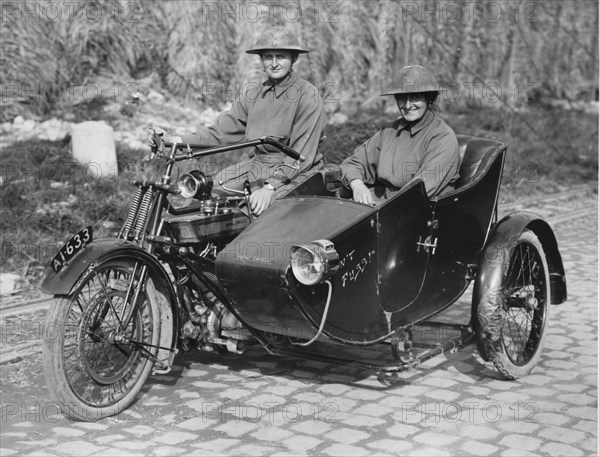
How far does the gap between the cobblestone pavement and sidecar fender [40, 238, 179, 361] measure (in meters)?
0.45

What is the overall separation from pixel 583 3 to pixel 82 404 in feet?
55.7

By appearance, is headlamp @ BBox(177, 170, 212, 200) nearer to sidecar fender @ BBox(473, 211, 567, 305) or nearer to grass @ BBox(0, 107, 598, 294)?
sidecar fender @ BBox(473, 211, 567, 305)

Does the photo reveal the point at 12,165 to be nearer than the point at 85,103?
Yes

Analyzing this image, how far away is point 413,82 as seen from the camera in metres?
5.81

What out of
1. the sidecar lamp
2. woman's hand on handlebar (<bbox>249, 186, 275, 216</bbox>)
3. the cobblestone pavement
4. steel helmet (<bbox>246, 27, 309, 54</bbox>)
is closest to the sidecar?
the sidecar lamp

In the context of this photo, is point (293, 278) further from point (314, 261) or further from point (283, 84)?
point (283, 84)

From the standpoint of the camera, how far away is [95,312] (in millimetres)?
5102

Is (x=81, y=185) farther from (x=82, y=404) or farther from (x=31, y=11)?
(x=82, y=404)

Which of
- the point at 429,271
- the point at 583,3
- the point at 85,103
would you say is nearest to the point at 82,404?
the point at 429,271

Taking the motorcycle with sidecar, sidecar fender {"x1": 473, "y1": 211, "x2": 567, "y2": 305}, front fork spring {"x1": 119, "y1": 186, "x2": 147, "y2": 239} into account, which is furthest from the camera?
sidecar fender {"x1": 473, "y1": 211, "x2": 567, "y2": 305}

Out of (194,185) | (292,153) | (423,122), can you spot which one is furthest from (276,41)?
(194,185)

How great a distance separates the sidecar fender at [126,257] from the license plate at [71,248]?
0.08 feet

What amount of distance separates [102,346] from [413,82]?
2.43 metres

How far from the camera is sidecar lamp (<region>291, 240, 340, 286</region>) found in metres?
4.76
